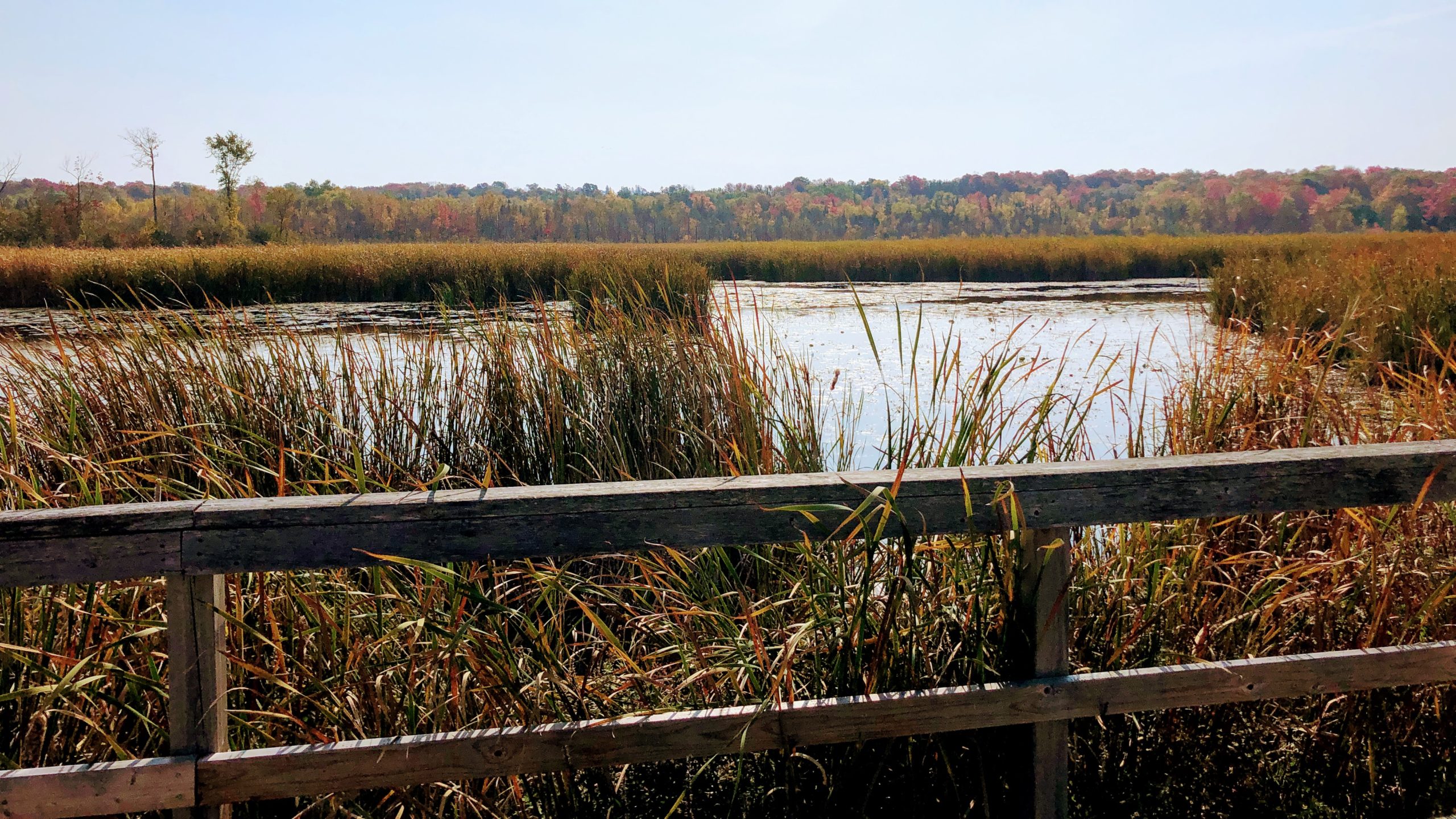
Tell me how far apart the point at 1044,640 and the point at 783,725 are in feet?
1.49

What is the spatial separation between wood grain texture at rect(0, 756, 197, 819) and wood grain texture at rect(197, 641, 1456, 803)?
3 centimetres

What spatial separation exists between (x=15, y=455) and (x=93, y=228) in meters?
51.9

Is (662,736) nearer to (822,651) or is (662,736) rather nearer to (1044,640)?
(822,651)

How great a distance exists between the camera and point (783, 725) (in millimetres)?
1458

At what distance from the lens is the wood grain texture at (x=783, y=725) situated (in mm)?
1367

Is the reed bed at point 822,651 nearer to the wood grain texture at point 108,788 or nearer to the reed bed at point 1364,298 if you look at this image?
the wood grain texture at point 108,788

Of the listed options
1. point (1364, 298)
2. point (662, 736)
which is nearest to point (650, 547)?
point (662, 736)

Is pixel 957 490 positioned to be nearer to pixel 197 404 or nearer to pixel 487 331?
pixel 487 331

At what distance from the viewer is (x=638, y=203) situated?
109438mm

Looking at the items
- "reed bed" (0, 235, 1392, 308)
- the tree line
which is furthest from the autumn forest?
"reed bed" (0, 235, 1392, 308)

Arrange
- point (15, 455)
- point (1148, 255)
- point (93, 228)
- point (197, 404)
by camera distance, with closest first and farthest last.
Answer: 1. point (15, 455)
2. point (197, 404)
3. point (1148, 255)
4. point (93, 228)

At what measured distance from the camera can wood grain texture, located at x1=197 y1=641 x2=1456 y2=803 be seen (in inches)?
53.8

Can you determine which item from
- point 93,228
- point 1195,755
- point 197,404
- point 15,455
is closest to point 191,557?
point 15,455

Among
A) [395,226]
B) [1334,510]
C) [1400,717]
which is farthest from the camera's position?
[395,226]
